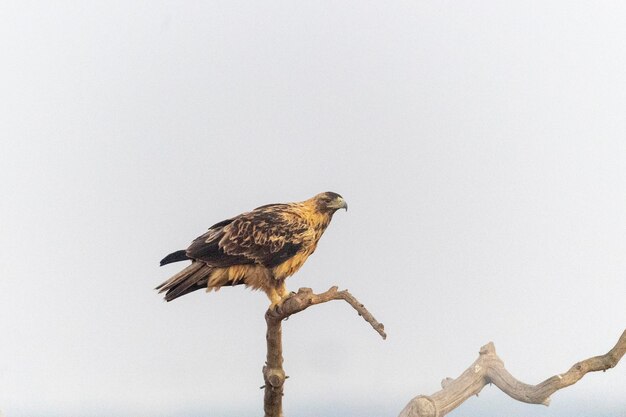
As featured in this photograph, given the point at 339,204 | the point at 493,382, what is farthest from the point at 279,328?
the point at 493,382

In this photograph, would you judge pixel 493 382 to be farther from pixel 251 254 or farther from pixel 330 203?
pixel 251 254

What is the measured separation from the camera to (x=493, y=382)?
7492 millimetres

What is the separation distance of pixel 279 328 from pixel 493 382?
2.18 metres

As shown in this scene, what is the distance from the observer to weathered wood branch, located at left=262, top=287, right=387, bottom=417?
651cm

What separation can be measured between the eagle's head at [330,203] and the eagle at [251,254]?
0.15 metres

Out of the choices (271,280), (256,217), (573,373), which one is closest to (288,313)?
(271,280)

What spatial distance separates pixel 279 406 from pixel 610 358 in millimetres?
2942

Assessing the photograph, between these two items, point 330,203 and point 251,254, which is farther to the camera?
point 330,203

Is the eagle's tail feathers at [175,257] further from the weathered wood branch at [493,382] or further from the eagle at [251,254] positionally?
the weathered wood branch at [493,382]

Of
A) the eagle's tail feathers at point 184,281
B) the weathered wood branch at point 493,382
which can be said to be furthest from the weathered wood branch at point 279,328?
the weathered wood branch at point 493,382

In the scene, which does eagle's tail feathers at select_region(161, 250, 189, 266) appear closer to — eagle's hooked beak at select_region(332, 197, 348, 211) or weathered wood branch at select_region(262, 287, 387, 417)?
weathered wood branch at select_region(262, 287, 387, 417)

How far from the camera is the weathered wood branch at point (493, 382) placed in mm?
6965

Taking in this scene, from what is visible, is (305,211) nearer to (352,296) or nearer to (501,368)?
(352,296)

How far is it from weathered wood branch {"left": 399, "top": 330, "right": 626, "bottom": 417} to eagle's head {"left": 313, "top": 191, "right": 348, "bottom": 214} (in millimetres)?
1865
